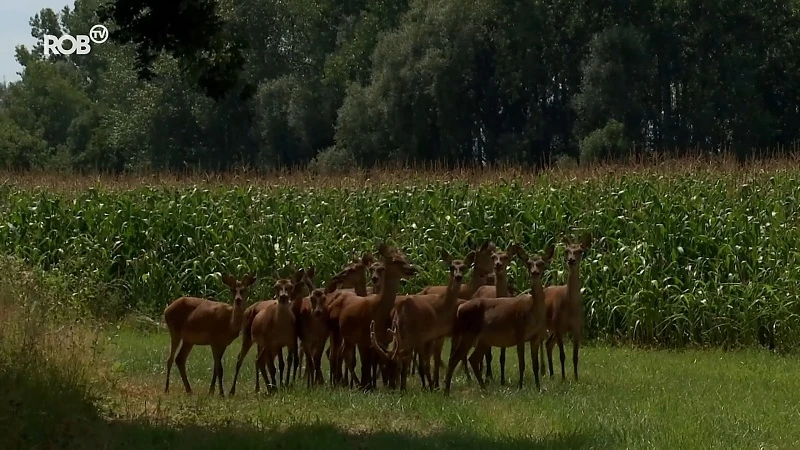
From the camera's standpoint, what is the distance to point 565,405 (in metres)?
13.6

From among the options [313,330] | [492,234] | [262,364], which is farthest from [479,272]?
[492,234]

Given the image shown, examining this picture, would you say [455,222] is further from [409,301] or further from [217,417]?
[217,417]

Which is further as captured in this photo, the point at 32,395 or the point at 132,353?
the point at 132,353

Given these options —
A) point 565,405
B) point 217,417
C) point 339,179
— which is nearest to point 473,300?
point 565,405

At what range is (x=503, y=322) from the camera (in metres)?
15.0

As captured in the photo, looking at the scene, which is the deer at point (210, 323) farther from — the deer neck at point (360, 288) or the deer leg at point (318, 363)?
the deer neck at point (360, 288)

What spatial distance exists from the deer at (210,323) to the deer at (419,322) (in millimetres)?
1623

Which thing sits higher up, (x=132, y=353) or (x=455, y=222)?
(x=455, y=222)

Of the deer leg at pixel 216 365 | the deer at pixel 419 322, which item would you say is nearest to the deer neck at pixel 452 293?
the deer at pixel 419 322

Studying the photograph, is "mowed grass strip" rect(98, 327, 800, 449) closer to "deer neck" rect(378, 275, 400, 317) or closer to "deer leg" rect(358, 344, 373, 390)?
"deer leg" rect(358, 344, 373, 390)

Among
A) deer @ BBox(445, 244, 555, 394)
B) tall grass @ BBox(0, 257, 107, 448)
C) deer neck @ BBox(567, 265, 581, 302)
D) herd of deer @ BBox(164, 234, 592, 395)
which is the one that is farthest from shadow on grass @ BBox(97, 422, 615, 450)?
deer neck @ BBox(567, 265, 581, 302)

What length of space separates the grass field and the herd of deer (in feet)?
1.70

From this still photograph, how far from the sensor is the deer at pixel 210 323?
608 inches

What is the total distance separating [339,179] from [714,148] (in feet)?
71.1
